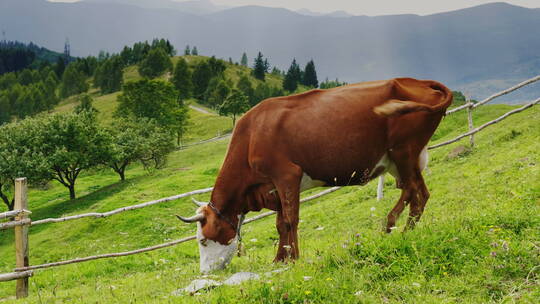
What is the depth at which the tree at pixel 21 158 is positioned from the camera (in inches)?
1248

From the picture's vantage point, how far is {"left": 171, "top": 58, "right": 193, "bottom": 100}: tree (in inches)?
3767

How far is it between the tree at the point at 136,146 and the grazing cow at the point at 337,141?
34.0 m

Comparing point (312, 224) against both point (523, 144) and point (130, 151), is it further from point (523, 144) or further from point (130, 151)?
point (130, 151)

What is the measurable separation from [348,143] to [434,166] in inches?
441

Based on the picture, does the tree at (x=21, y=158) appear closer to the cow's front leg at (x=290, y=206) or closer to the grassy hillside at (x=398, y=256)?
the grassy hillside at (x=398, y=256)

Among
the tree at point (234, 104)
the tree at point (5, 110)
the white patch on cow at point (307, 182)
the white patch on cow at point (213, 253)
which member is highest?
the white patch on cow at point (307, 182)

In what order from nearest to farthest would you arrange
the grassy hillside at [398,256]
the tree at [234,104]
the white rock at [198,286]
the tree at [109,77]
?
1. the grassy hillside at [398,256]
2. the white rock at [198,286]
3. the tree at [234,104]
4. the tree at [109,77]

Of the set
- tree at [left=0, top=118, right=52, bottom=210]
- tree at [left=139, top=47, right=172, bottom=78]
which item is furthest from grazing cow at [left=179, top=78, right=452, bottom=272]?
tree at [left=139, top=47, right=172, bottom=78]

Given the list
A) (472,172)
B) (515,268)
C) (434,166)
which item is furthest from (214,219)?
(434,166)

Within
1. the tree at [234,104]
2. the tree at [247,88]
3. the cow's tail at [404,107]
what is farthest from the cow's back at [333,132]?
the tree at [247,88]

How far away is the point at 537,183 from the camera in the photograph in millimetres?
7391

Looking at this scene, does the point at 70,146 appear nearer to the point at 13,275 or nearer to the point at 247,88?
the point at 13,275

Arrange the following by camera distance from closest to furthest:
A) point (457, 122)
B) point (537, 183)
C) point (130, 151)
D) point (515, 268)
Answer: point (515, 268) < point (537, 183) < point (457, 122) < point (130, 151)

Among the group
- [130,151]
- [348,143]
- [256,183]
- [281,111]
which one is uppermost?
[281,111]
